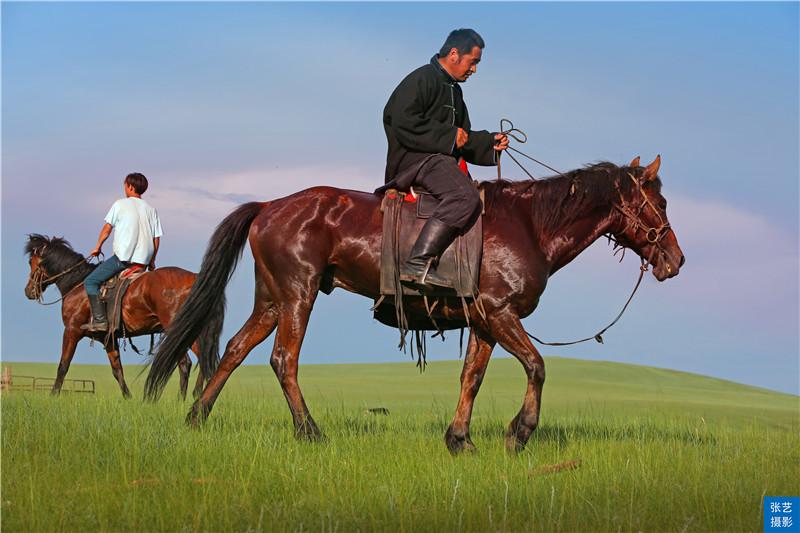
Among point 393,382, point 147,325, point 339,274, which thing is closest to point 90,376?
point 393,382

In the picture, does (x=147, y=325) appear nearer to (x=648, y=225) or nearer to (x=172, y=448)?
(x=172, y=448)

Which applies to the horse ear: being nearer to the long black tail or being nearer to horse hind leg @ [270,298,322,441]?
horse hind leg @ [270,298,322,441]

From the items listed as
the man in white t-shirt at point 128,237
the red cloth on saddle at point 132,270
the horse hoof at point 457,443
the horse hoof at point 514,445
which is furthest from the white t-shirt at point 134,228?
the horse hoof at point 514,445

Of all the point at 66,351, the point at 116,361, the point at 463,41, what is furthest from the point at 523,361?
the point at 66,351

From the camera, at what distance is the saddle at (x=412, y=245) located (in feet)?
23.6

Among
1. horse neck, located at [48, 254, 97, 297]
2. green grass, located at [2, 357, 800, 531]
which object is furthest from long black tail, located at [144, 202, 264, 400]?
horse neck, located at [48, 254, 97, 297]

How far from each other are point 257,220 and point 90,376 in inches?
639

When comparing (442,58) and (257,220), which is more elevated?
(442,58)

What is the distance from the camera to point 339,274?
7832mm

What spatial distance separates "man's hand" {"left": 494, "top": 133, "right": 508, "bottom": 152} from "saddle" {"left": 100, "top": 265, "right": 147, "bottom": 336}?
21.1 feet

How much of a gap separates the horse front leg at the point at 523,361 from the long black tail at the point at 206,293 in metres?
2.86

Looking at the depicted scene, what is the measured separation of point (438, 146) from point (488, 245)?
97cm

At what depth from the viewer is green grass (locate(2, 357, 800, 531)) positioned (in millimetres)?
4859

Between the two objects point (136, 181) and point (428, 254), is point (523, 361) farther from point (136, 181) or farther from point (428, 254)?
point (136, 181)
